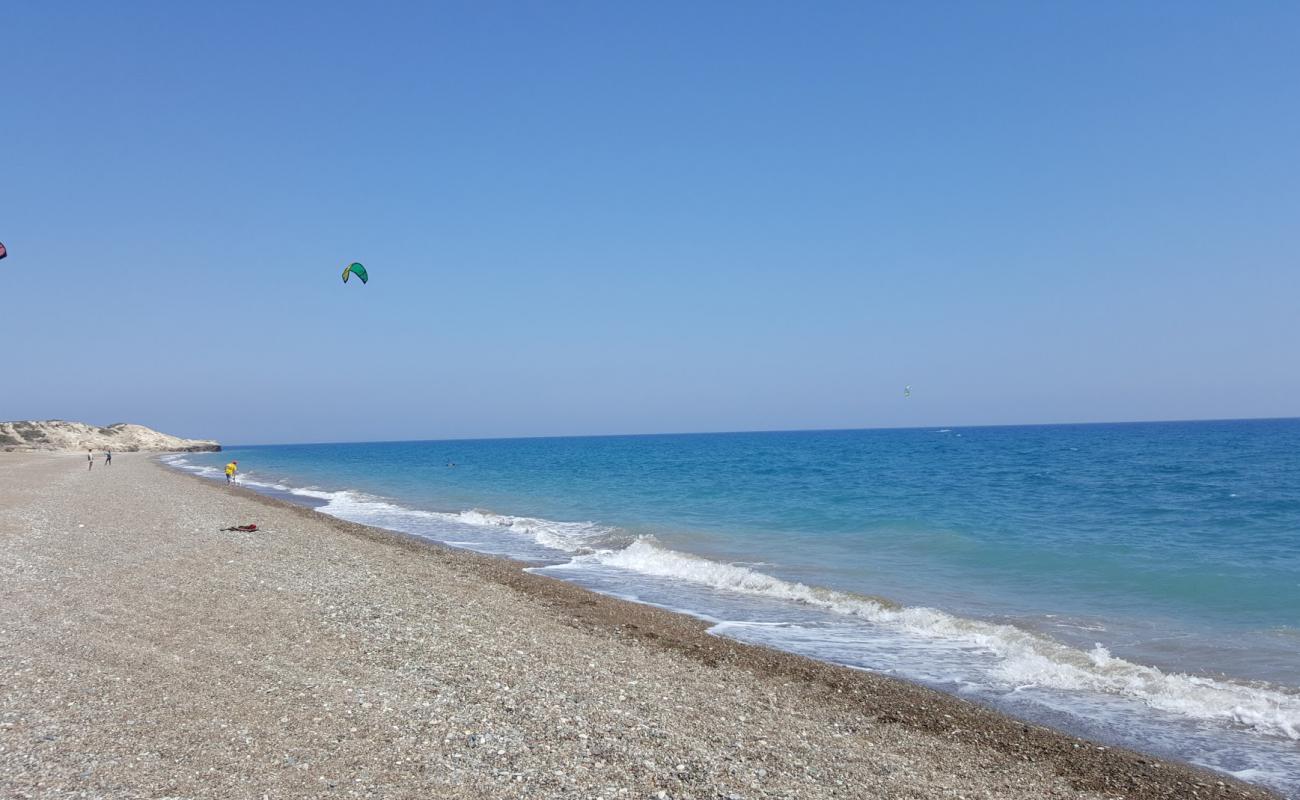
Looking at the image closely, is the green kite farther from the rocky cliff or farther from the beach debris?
the rocky cliff

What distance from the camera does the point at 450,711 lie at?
7.23m

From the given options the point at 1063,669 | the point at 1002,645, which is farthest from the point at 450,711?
the point at 1002,645

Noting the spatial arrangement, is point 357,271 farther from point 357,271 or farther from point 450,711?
point 450,711

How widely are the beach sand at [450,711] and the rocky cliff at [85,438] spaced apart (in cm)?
11725

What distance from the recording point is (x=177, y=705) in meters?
7.06

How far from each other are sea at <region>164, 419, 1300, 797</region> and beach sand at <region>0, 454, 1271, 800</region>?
1516 millimetres

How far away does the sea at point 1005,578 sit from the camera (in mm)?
9172

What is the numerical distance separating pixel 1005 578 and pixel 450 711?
44.5 feet

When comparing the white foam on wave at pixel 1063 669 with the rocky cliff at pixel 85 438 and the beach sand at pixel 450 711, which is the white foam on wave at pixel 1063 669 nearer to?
the beach sand at pixel 450 711

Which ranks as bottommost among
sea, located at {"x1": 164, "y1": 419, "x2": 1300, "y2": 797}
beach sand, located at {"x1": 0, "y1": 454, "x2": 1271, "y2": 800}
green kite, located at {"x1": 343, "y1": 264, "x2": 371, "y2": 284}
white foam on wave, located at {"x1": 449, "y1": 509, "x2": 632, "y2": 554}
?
white foam on wave, located at {"x1": 449, "y1": 509, "x2": 632, "y2": 554}

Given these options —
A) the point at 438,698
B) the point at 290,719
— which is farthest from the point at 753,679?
the point at 290,719

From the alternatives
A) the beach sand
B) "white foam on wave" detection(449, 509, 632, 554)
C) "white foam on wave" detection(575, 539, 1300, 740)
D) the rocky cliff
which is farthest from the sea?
the rocky cliff

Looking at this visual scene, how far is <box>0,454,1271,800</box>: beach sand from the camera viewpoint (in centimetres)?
588

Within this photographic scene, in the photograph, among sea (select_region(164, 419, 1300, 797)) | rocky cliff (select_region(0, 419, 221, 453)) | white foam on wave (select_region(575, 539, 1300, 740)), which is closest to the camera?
white foam on wave (select_region(575, 539, 1300, 740))
